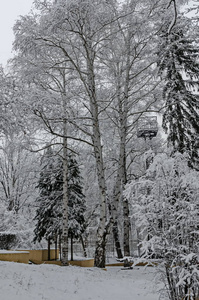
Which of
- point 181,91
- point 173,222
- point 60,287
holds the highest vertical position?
point 181,91

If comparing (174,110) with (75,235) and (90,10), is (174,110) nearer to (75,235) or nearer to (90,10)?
A: (90,10)

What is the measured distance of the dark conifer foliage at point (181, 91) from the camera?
444 inches

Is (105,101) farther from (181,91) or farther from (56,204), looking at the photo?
(56,204)

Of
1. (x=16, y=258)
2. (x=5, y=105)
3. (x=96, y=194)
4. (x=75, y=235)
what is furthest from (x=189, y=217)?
(x=96, y=194)

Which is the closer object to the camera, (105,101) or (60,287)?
(60,287)

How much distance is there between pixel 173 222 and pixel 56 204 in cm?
1156

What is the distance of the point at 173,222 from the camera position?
4297 millimetres

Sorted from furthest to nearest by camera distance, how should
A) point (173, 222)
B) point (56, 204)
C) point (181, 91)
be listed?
point (56, 204)
point (181, 91)
point (173, 222)

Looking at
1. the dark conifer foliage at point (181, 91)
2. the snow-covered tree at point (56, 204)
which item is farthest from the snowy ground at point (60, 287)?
the snow-covered tree at point (56, 204)

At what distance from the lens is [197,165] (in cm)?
1134

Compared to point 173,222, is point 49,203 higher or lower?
higher

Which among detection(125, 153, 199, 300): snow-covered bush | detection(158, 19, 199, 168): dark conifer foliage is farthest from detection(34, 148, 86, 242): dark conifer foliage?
detection(125, 153, 199, 300): snow-covered bush

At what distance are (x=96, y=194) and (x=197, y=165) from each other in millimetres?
11377

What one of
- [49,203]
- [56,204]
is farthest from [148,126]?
[49,203]
